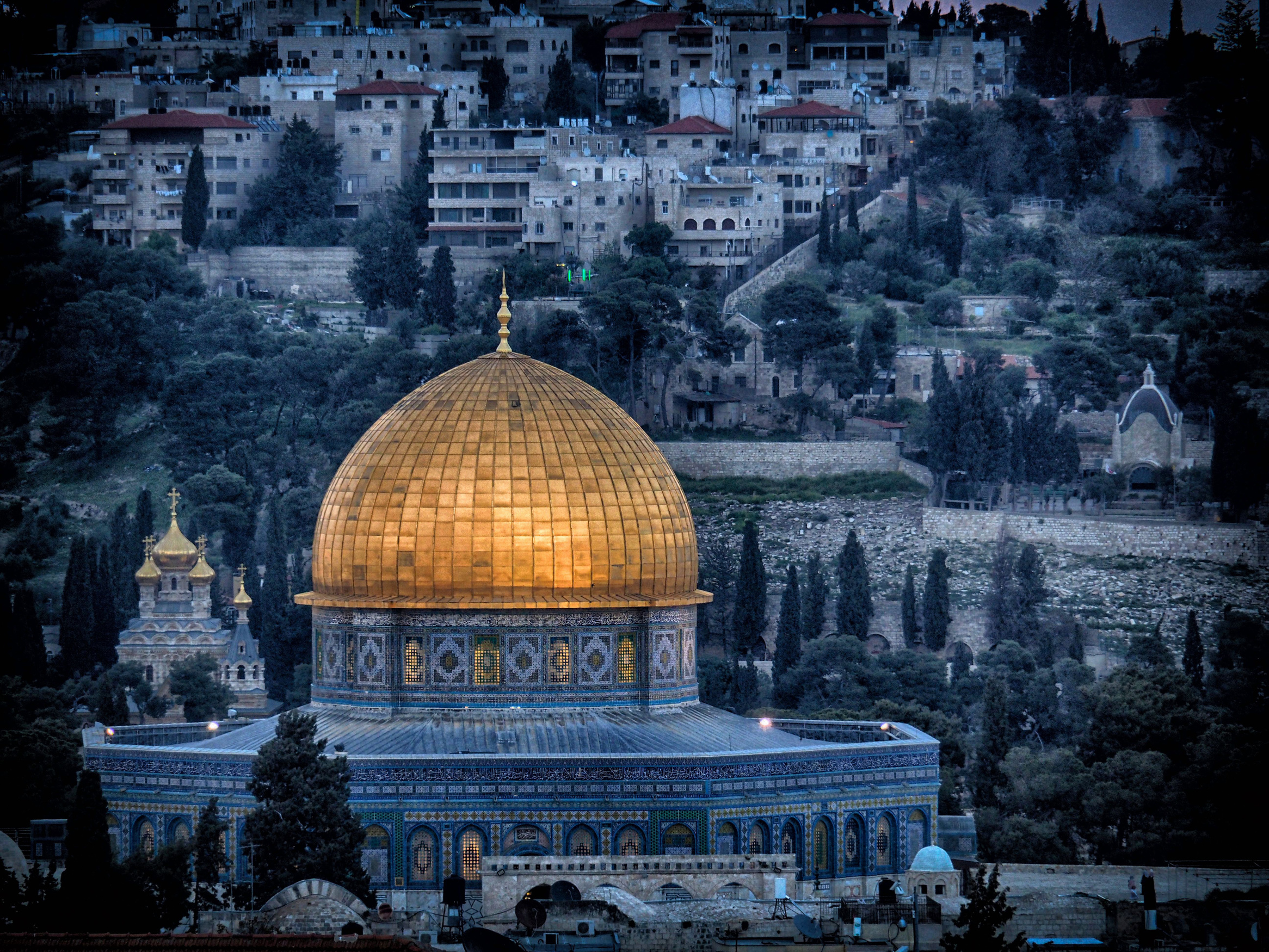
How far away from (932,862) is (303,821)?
7.77 m

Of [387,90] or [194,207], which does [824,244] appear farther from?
[194,207]

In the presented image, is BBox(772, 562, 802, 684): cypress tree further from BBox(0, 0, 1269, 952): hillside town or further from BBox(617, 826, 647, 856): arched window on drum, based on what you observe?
BBox(617, 826, 647, 856): arched window on drum

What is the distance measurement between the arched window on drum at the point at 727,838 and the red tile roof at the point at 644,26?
287 feet

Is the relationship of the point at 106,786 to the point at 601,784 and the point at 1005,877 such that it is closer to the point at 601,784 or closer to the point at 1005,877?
the point at 601,784

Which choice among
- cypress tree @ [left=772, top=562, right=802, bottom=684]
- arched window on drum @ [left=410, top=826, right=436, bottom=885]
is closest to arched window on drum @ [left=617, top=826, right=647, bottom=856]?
arched window on drum @ [left=410, top=826, right=436, bottom=885]

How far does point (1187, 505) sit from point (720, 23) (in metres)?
47.1

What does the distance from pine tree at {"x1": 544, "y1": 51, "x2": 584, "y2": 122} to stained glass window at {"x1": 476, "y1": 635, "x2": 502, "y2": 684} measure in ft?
255

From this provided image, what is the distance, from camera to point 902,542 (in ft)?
311

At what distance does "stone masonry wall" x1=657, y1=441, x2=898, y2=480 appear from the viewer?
3925 inches

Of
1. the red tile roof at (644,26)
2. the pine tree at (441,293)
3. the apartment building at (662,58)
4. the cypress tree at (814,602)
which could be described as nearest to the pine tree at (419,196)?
the pine tree at (441,293)

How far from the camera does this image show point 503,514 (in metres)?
50.7

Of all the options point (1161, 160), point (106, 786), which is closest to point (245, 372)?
point (1161, 160)

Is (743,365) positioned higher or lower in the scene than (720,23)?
lower

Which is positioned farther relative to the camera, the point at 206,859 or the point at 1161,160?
the point at 1161,160
